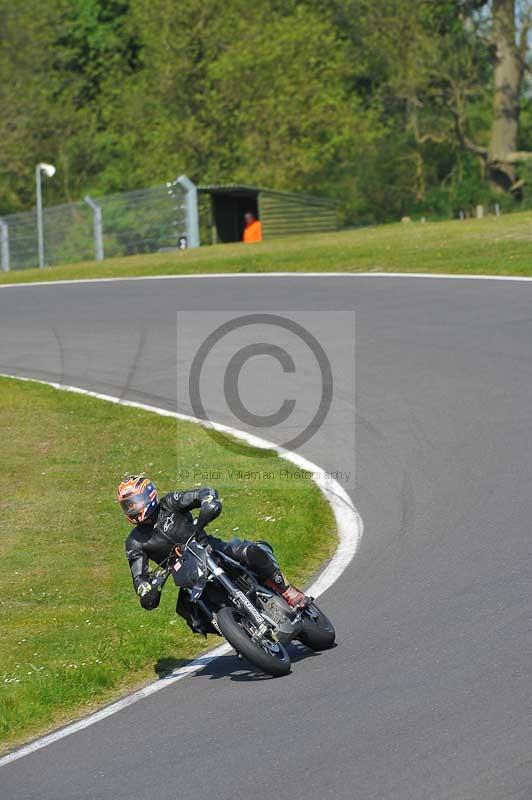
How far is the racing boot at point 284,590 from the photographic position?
29.8ft

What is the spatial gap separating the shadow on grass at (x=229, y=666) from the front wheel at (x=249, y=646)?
0.46ft

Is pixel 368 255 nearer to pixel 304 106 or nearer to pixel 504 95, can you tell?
pixel 504 95

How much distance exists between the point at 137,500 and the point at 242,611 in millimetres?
1017

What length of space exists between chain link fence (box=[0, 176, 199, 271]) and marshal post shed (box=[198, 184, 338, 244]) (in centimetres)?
310

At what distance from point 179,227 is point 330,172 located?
60.7 feet

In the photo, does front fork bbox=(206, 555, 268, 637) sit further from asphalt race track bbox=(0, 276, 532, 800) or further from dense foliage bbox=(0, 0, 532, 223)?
dense foliage bbox=(0, 0, 532, 223)

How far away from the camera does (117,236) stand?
37562 mm

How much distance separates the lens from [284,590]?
916 centimetres

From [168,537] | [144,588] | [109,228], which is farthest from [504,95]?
[144,588]

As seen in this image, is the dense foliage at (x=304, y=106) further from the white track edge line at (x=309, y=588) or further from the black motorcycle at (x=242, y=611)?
the black motorcycle at (x=242, y=611)

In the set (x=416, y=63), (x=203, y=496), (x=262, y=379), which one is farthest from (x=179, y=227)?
(x=203, y=496)

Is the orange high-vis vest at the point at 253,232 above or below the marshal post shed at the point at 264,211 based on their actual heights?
below

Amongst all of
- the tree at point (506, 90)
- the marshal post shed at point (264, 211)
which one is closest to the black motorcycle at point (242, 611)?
the marshal post shed at point (264, 211)

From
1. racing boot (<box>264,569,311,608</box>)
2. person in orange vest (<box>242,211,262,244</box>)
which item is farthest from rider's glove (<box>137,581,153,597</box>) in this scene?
person in orange vest (<box>242,211,262,244</box>)
